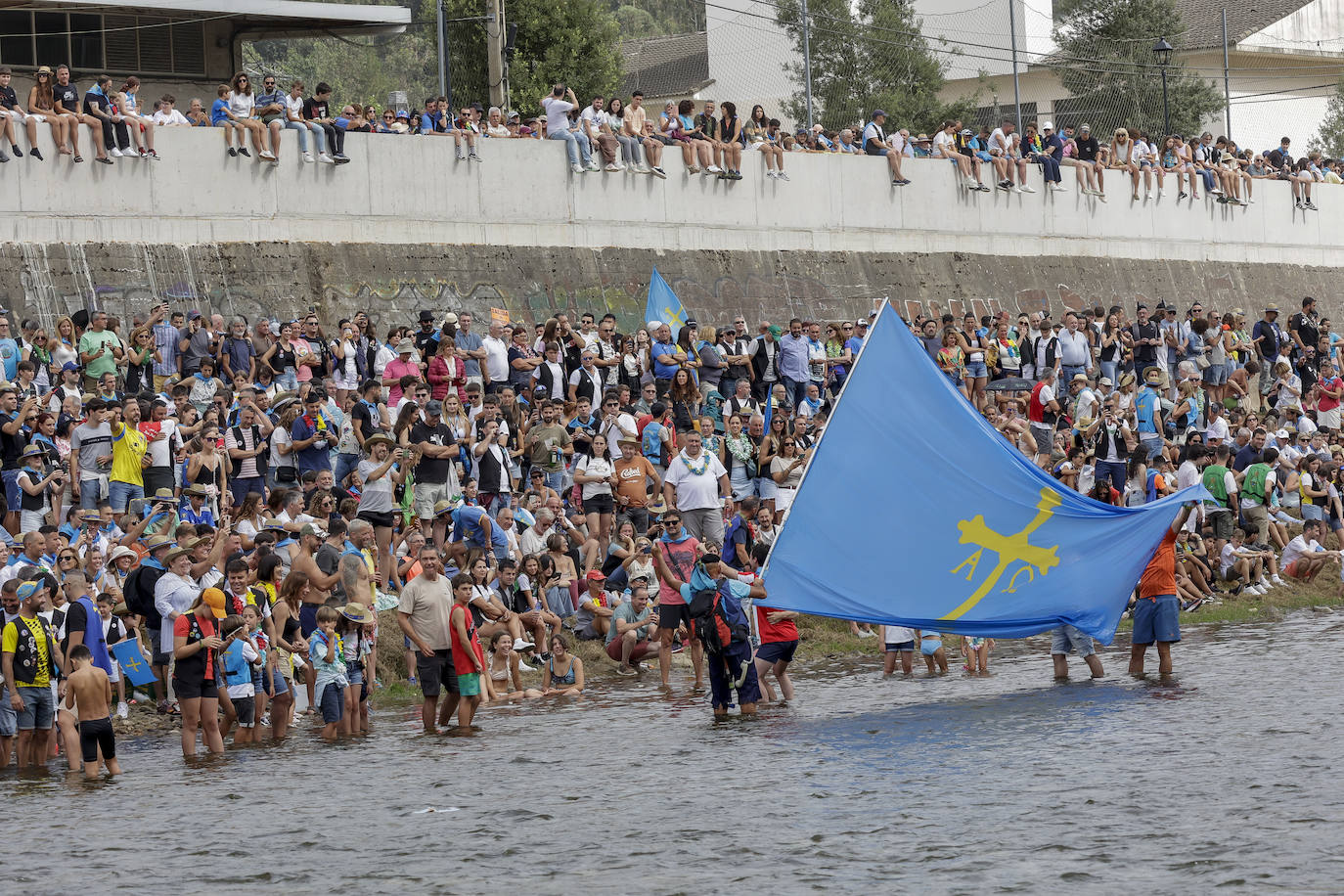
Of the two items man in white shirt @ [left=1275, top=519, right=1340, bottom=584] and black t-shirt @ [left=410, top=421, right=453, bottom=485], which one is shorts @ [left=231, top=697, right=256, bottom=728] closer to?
black t-shirt @ [left=410, top=421, right=453, bottom=485]

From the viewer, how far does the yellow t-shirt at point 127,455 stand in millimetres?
18312

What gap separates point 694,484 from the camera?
19984mm

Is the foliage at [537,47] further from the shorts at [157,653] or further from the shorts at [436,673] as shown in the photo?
the shorts at [436,673]

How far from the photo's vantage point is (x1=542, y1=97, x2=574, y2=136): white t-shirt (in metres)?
27.5

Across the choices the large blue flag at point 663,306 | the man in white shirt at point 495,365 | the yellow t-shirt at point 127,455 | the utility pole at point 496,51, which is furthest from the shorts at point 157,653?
the utility pole at point 496,51

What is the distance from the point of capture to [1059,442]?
26266mm

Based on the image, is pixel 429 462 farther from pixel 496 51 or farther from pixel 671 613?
pixel 496 51

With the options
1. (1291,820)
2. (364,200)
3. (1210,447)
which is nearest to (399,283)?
(364,200)

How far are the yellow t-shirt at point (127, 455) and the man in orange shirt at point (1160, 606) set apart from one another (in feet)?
31.3

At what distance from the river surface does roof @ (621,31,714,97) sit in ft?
134

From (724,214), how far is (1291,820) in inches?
812

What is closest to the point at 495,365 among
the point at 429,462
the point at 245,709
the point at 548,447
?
the point at 548,447

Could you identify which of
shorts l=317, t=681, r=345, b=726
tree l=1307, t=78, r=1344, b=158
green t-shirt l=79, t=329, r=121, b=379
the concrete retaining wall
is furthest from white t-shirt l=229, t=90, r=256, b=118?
tree l=1307, t=78, r=1344, b=158

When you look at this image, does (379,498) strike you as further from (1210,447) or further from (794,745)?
(1210,447)
